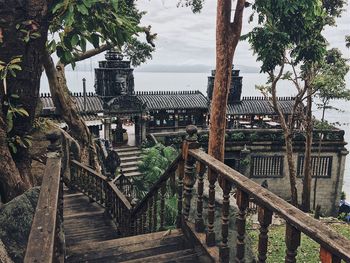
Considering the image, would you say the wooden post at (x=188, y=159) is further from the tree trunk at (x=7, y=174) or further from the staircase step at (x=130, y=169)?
the staircase step at (x=130, y=169)

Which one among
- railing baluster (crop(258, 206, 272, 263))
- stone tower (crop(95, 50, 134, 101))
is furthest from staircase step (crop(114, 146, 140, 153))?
railing baluster (crop(258, 206, 272, 263))

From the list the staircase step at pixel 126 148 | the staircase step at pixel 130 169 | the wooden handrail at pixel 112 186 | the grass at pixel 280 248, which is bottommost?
the grass at pixel 280 248

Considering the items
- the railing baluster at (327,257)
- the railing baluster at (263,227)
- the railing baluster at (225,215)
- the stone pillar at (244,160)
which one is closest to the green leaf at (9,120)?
the railing baluster at (225,215)

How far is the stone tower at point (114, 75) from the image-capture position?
23.0 meters

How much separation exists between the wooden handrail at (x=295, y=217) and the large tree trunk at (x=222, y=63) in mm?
6332

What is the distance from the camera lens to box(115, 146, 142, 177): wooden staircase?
65.3 ft

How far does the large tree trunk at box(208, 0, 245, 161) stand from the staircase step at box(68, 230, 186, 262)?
5.48 metres

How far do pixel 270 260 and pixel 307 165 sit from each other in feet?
31.1

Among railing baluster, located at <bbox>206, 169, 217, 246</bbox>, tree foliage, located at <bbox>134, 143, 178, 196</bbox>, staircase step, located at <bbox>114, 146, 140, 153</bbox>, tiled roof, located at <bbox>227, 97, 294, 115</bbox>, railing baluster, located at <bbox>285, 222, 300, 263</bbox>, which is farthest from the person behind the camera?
tiled roof, located at <bbox>227, 97, 294, 115</bbox>

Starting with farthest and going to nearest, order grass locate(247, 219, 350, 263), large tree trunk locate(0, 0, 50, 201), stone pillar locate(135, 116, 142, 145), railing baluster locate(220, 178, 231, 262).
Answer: stone pillar locate(135, 116, 142, 145) → grass locate(247, 219, 350, 263) → large tree trunk locate(0, 0, 50, 201) → railing baluster locate(220, 178, 231, 262)

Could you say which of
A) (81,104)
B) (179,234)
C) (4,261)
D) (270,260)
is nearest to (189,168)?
(179,234)

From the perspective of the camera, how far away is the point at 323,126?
71.9 feet

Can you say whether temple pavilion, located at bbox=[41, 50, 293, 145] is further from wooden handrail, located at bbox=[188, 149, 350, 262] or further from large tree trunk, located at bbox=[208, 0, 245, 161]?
wooden handrail, located at bbox=[188, 149, 350, 262]

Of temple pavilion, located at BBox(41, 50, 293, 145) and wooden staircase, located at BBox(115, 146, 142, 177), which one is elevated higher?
temple pavilion, located at BBox(41, 50, 293, 145)
